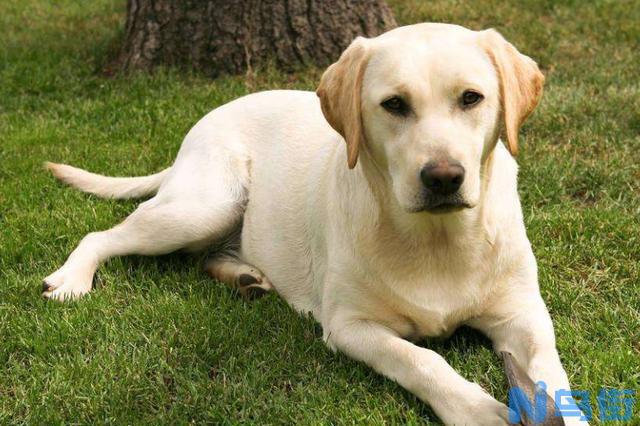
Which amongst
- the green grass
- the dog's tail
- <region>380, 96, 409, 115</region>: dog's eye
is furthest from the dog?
the dog's tail

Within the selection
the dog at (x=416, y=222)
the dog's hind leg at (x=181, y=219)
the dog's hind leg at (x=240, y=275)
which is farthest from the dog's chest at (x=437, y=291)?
the dog's hind leg at (x=181, y=219)

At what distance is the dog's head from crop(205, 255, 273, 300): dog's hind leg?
42.7 inches

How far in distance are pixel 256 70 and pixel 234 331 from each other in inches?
141

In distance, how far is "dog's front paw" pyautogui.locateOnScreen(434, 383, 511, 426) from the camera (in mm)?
2885

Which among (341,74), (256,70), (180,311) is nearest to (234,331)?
(180,311)

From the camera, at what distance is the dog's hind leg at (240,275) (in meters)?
4.21

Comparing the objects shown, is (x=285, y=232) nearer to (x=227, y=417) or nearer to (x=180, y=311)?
(x=180, y=311)

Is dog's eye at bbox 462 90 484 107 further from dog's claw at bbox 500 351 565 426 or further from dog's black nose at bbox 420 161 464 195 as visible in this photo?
dog's claw at bbox 500 351 565 426

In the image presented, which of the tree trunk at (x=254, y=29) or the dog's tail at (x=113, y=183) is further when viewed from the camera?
the tree trunk at (x=254, y=29)

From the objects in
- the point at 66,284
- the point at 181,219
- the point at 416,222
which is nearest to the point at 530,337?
the point at 416,222

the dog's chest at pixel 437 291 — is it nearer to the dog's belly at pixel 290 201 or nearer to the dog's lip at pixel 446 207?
the dog's lip at pixel 446 207

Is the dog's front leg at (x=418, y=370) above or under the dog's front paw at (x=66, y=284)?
above

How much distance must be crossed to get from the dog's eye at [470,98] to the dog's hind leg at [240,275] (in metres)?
1.53

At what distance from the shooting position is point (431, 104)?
312cm
